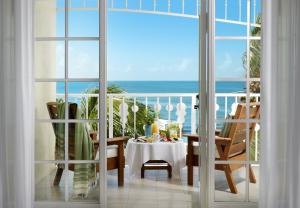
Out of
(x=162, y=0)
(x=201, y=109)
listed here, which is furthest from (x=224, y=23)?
(x=162, y=0)

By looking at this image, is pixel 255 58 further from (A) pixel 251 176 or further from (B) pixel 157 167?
(B) pixel 157 167

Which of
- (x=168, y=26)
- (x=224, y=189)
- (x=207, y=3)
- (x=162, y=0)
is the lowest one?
(x=224, y=189)

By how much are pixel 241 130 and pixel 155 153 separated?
1980 mm

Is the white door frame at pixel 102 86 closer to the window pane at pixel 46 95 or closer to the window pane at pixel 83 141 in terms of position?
the window pane at pixel 83 141

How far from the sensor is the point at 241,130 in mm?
4637

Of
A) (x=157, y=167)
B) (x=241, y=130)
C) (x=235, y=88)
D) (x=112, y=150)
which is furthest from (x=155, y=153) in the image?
(x=235, y=88)
